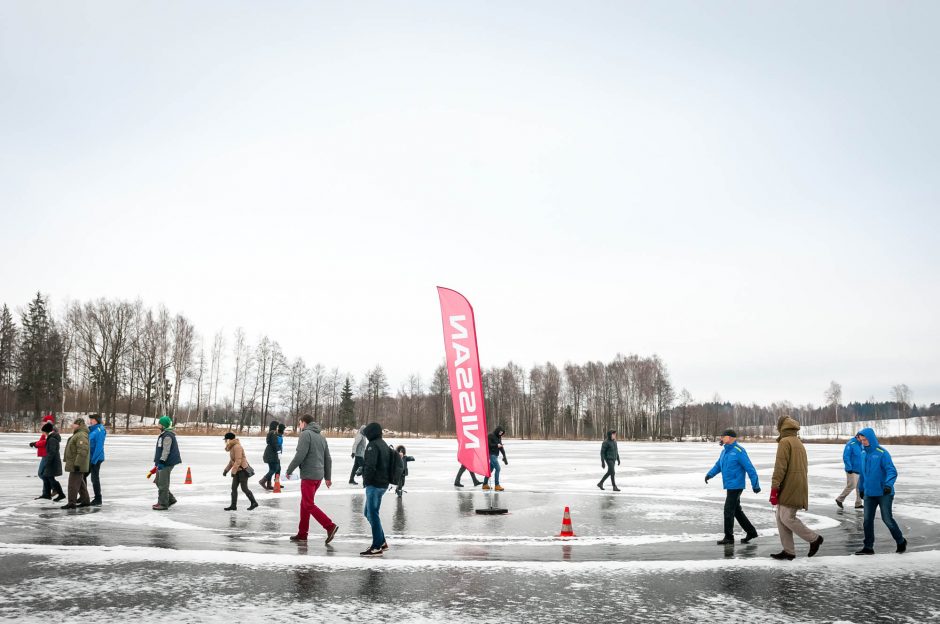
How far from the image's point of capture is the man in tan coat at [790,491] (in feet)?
28.4

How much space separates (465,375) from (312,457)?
4945 millimetres

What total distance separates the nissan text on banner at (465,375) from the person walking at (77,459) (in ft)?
25.1

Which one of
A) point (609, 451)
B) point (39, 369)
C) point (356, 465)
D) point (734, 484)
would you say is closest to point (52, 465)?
point (356, 465)

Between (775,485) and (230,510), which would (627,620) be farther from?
(230,510)

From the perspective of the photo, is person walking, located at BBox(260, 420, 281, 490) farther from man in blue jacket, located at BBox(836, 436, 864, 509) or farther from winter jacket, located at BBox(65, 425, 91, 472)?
man in blue jacket, located at BBox(836, 436, 864, 509)

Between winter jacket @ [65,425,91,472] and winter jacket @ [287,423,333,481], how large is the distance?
19.3ft

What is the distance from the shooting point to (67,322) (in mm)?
77562

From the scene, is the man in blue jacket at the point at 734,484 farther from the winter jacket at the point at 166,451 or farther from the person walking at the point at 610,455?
the winter jacket at the point at 166,451

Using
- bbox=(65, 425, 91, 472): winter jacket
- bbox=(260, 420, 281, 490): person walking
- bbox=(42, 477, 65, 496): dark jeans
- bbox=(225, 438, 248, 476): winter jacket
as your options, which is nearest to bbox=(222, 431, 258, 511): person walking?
bbox=(225, 438, 248, 476): winter jacket

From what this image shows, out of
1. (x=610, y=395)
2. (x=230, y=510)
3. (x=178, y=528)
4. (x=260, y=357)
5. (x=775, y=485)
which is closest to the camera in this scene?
(x=775, y=485)

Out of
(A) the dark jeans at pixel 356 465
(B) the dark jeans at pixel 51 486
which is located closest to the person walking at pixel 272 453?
(A) the dark jeans at pixel 356 465

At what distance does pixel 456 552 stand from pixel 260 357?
82686 millimetres

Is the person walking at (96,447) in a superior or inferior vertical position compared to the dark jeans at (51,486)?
superior

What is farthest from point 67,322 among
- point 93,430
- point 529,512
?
point 529,512
